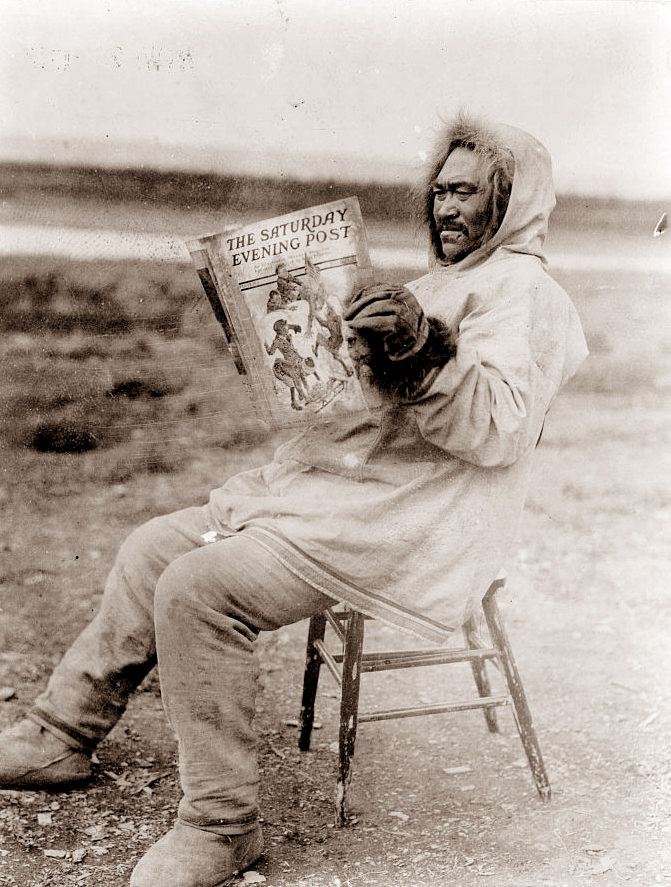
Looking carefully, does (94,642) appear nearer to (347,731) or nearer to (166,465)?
(347,731)

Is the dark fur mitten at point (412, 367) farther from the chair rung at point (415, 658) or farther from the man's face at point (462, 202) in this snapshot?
the chair rung at point (415, 658)

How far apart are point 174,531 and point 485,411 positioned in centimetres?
99

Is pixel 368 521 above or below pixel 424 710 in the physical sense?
above

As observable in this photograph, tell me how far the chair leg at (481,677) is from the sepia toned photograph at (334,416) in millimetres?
10

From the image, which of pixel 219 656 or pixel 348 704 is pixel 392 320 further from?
pixel 348 704

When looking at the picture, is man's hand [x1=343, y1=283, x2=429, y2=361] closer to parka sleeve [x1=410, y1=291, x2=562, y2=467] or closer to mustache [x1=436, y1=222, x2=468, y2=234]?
parka sleeve [x1=410, y1=291, x2=562, y2=467]

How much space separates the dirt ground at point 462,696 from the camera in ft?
7.48

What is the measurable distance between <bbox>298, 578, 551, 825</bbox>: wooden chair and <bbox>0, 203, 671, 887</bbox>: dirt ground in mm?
170

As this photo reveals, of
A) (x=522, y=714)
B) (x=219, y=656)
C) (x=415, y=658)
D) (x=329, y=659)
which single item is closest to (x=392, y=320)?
(x=219, y=656)

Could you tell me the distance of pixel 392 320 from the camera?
1882 millimetres

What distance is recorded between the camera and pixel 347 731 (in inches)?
93.7

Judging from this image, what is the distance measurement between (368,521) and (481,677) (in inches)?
39.1

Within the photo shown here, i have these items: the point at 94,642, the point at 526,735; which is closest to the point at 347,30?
the point at 94,642

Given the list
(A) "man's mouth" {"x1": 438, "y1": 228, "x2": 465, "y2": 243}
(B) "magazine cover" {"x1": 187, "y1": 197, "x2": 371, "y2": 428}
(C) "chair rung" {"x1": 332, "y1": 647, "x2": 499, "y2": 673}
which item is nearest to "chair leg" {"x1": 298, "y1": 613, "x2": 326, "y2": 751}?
(C) "chair rung" {"x1": 332, "y1": 647, "x2": 499, "y2": 673}
